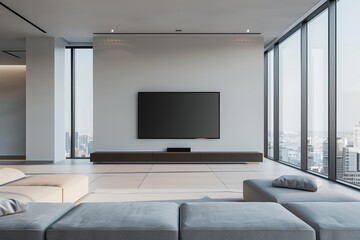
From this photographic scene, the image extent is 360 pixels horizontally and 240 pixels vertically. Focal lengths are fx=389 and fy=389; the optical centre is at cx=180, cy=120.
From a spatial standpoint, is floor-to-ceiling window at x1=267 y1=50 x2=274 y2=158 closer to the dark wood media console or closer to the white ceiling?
the white ceiling

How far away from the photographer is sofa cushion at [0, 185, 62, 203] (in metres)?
3.30

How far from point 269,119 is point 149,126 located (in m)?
3.72

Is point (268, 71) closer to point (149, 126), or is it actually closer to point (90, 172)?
point (149, 126)

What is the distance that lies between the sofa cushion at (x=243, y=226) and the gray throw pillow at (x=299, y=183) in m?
1.29

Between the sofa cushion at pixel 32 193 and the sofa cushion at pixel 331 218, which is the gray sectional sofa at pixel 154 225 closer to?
the sofa cushion at pixel 331 218

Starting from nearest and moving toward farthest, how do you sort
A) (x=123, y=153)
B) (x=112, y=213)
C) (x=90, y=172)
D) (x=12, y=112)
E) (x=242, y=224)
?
1. (x=242, y=224)
2. (x=112, y=213)
3. (x=90, y=172)
4. (x=123, y=153)
5. (x=12, y=112)

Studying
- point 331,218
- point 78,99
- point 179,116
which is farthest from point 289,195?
point 78,99

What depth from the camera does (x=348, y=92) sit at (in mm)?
6113

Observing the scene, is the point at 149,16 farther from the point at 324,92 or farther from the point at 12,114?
the point at 12,114

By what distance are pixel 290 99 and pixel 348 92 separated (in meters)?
3.11

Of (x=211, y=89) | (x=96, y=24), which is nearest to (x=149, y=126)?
(x=211, y=89)

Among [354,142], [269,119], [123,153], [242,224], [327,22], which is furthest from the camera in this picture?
[269,119]

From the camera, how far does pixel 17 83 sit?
12.8 meters

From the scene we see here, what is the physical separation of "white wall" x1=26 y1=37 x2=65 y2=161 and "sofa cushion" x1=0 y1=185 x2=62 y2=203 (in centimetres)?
606
